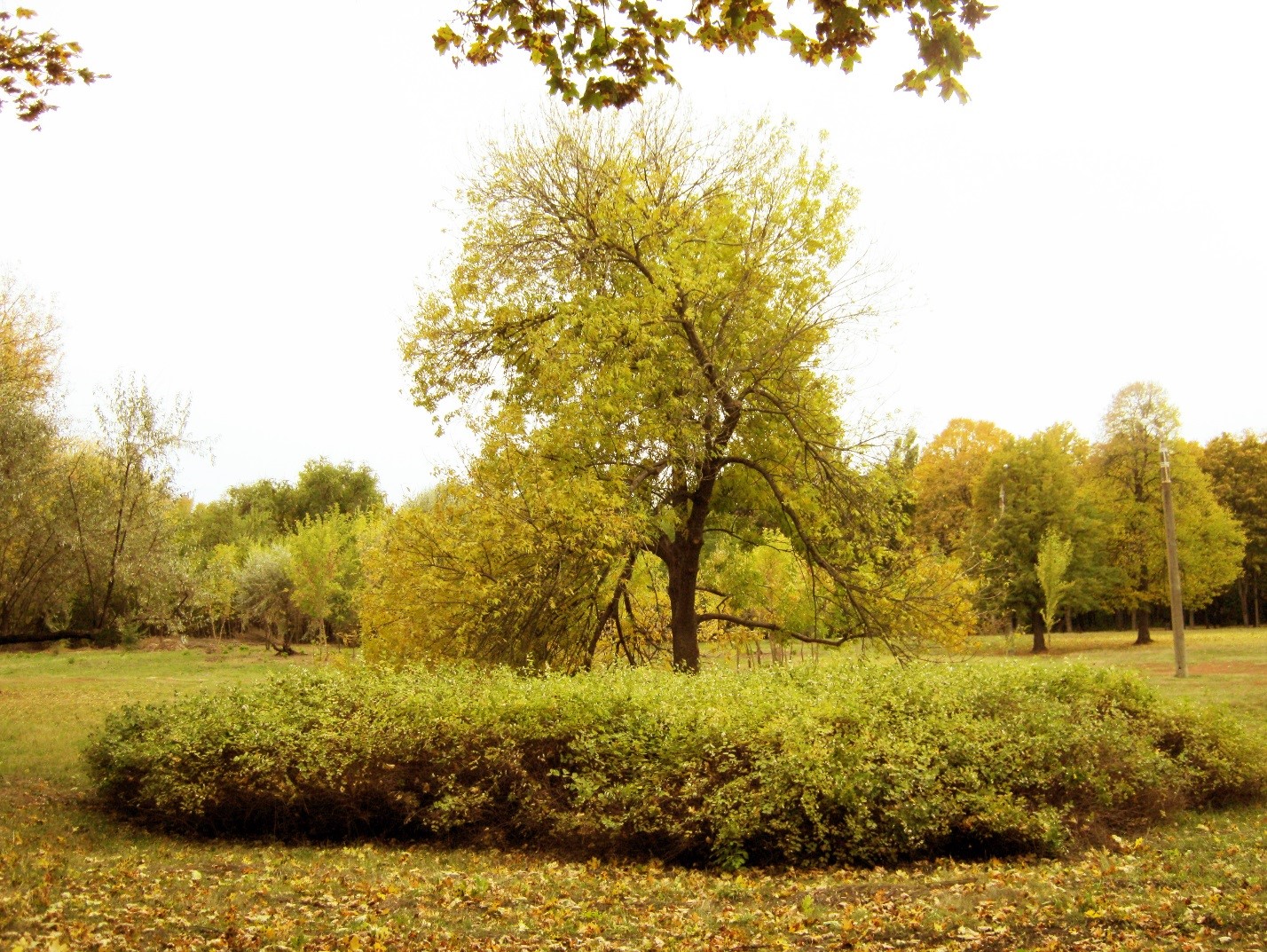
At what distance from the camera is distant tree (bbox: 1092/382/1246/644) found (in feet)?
129

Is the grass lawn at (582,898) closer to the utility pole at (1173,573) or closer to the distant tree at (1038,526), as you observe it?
the utility pole at (1173,573)

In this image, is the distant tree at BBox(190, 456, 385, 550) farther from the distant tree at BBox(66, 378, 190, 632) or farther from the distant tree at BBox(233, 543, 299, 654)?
the distant tree at BBox(66, 378, 190, 632)

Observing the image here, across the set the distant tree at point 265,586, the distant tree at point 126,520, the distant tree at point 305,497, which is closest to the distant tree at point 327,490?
the distant tree at point 305,497

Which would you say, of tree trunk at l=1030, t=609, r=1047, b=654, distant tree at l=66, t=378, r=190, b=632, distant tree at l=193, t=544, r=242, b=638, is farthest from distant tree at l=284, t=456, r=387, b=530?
distant tree at l=66, t=378, r=190, b=632

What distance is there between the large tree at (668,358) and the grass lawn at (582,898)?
5.35 meters

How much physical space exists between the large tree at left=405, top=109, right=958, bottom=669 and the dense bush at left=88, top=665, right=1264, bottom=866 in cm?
329

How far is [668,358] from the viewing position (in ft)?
46.5

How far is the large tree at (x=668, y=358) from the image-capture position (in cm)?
1331

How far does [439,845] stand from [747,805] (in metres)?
3.23

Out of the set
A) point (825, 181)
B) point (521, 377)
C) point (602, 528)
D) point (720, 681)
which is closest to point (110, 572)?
point (521, 377)

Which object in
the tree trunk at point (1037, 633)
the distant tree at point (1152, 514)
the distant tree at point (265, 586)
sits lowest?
the tree trunk at point (1037, 633)

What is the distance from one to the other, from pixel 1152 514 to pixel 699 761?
38566 millimetres

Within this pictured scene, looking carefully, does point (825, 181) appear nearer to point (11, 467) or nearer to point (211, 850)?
point (211, 850)

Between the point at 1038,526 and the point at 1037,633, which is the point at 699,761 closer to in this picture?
the point at 1038,526
